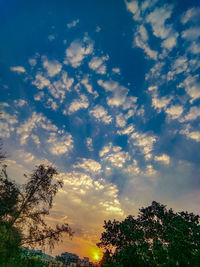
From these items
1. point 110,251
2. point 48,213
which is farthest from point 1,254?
point 110,251

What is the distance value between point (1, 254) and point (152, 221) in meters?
20.8

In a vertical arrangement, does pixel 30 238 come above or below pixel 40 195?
below

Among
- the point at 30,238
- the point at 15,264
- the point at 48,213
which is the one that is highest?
the point at 48,213

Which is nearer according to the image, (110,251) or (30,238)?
(30,238)

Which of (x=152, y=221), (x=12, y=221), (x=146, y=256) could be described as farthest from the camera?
(x=152, y=221)

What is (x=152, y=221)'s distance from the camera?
24094mm

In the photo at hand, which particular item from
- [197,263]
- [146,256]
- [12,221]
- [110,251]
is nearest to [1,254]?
[12,221]

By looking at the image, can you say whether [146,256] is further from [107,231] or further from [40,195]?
[107,231]

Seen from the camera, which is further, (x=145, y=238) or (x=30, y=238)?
(x=145, y=238)

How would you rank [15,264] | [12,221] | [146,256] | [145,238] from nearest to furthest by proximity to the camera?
[15,264] < [12,221] < [146,256] < [145,238]

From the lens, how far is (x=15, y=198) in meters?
13.8

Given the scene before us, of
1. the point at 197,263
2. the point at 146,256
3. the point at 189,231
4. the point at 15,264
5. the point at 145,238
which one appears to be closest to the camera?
the point at 15,264

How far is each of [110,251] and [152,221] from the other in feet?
24.9

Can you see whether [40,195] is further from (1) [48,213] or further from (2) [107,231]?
(2) [107,231]
